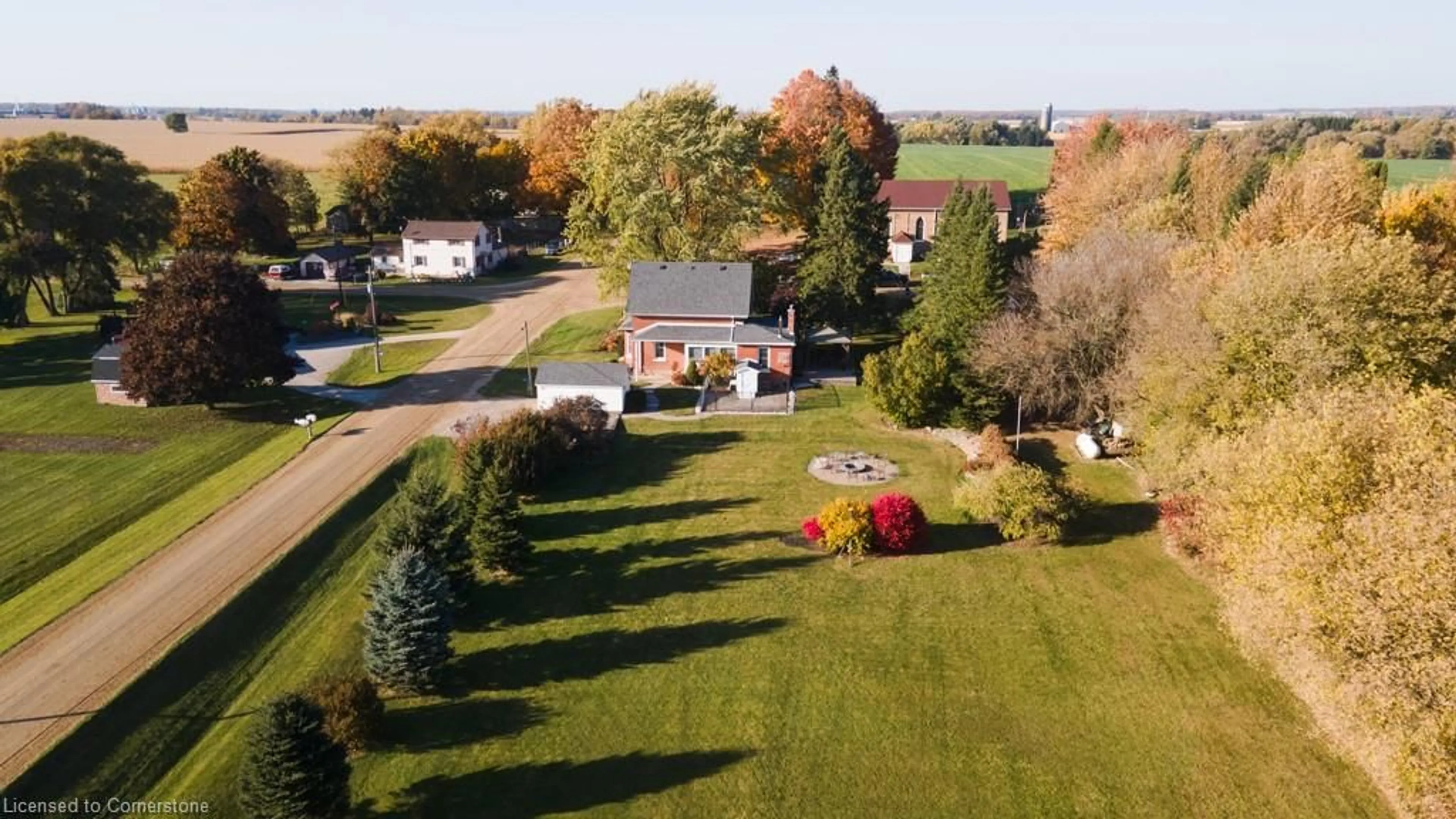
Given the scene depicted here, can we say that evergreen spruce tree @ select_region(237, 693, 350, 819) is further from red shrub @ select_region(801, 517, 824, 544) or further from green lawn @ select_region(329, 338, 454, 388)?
green lawn @ select_region(329, 338, 454, 388)

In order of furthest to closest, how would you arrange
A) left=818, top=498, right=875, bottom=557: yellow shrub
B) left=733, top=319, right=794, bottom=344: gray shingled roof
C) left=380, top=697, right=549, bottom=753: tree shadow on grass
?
left=733, top=319, right=794, bottom=344: gray shingled roof, left=818, top=498, right=875, bottom=557: yellow shrub, left=380, top=697, right=549, bottom=753: tree shadow on grass

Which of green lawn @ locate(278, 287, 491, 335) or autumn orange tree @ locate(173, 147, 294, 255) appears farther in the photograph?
autumn orange tree @ locate(173, 147, 294, 255)

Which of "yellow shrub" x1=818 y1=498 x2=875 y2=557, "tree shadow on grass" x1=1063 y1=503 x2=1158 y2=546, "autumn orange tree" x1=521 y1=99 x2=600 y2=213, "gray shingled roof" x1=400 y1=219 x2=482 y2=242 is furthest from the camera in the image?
"autumn orange tree" x1=521 y1=99 x2=600 y2=213

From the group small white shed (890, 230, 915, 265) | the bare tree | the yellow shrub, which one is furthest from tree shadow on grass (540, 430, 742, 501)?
small white shed (890, 230, 915, 265)

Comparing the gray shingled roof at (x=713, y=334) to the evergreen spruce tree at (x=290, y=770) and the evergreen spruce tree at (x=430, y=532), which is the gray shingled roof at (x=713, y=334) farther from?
the evergreen spruce tree at (x=290, y=770)

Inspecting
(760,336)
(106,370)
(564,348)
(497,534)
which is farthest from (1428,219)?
(106,370)

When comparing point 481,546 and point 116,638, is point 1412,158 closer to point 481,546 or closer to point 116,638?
point 481,546

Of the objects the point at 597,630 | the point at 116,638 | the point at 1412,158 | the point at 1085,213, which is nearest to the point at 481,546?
the point at 597,630
